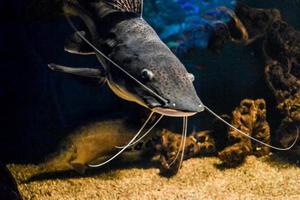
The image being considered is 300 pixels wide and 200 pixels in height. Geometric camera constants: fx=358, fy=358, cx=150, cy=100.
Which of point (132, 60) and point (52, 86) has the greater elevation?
point (132, 60)

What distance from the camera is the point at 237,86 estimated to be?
16.1 ft

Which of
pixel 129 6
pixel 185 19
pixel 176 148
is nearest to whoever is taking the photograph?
pixel 129 6

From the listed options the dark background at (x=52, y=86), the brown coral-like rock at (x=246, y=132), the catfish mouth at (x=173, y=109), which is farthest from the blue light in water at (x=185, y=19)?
the catfish mouth at (x=173, y=109)

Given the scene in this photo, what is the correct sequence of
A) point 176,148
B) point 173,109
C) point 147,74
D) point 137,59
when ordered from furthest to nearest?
point 176,148
point 137,59
point 147,74
point 173,109

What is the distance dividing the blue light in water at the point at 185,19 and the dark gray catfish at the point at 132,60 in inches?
61.1

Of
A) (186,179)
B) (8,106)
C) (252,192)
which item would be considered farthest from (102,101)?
(252,192)

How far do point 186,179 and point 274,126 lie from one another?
1.55 m

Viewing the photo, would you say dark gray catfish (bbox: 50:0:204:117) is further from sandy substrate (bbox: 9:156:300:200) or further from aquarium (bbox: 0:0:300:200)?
sandy substrate (bbox: 9:156:300:200)

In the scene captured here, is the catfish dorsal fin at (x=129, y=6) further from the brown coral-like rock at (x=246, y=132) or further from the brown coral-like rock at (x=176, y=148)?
the brown coral-like rock at (x=246, y=132)

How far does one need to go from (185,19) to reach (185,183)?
7.08 ft

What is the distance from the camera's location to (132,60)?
2.61m

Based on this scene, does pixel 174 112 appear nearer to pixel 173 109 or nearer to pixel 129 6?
pixel 173 109

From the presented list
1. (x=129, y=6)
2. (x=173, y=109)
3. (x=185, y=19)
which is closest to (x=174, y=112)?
(x=173, y=109)

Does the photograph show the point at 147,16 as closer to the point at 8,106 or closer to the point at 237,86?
the point at 237,86
